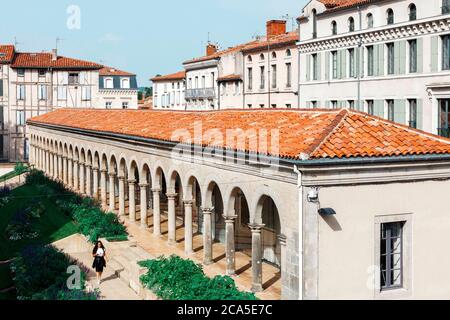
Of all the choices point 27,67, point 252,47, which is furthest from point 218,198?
point 27,67

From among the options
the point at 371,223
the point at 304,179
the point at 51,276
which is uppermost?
the point at 304,179

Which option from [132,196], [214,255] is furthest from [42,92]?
[214,255]

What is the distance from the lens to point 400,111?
113 ft

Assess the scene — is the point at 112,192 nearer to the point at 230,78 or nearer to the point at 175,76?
the point at 230,78

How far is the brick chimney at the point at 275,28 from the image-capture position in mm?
55703

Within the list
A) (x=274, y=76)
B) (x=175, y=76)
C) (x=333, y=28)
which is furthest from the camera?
(x=175, y=76)

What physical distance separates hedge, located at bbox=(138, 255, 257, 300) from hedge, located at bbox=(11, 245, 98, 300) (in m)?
1.81

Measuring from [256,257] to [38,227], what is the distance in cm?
1439

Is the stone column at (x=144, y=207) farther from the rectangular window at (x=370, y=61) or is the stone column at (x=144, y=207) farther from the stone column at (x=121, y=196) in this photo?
the rectangular window at (x=370, y=61)

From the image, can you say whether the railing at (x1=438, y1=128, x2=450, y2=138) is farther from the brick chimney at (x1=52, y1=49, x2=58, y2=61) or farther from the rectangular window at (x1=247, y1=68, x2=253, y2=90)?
the brick chimney at (x1=52, y1=49, x2=58, y2=61)

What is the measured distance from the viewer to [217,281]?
17.9 metres

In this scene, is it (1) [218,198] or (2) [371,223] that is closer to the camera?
(2) [371,223]
